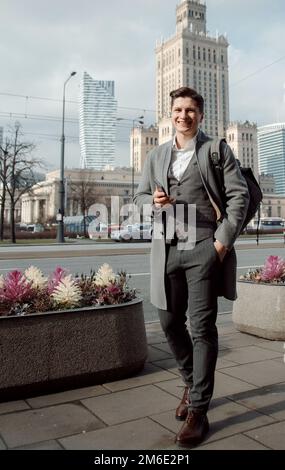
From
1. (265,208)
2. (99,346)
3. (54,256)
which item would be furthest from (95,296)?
(265,208)

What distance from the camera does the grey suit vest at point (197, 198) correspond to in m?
2.99

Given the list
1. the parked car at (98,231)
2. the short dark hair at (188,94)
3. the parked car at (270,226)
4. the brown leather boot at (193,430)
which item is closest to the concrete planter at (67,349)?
the brown leather boot at (193,430)

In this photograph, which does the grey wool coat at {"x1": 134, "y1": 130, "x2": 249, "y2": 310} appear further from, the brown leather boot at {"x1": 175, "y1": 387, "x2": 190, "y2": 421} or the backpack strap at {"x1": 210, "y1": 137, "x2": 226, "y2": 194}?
the brown leather boot at {"x1": 175, "y1": 387, "x2": 190, "y2": 421}

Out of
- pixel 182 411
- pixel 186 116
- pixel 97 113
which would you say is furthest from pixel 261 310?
pixel 97 113

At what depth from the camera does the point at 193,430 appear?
2.81 meters

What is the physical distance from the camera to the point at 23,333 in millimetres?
3590

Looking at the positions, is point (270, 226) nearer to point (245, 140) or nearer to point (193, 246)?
point (245, 140)

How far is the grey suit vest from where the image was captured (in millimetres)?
2990

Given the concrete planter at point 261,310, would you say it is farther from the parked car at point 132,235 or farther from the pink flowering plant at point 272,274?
the parked car at point 132,235

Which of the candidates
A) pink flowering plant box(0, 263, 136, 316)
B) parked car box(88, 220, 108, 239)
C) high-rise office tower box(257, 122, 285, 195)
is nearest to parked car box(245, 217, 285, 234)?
high-rise office tower box(257, 122, 285, 195)

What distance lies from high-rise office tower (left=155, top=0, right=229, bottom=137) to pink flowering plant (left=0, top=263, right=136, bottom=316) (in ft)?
124

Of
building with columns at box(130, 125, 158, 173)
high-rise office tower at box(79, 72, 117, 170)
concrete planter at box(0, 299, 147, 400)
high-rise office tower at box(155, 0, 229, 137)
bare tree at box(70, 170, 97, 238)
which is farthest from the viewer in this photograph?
high-rise office tower at box(79, 72, 117, 170)

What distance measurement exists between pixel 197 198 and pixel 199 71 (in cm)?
5270

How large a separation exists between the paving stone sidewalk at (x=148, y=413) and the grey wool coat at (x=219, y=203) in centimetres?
83
